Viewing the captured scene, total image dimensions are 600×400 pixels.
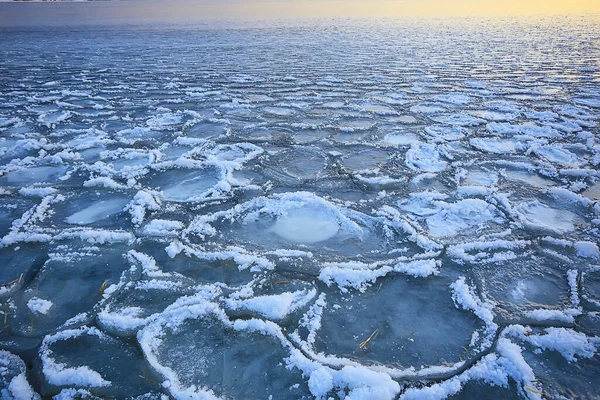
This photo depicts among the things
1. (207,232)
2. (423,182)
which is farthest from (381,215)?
(207,232)

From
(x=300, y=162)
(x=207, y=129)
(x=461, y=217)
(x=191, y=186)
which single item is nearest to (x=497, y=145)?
(x=461, y=217)

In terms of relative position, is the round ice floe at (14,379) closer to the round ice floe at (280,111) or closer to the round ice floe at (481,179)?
the round ice floe at (481,179)

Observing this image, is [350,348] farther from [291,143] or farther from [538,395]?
[291,143]

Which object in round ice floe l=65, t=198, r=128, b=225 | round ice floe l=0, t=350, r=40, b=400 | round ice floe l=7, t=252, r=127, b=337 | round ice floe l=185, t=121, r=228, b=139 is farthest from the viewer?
round ice floe l=185, t=121, r=228, b=139

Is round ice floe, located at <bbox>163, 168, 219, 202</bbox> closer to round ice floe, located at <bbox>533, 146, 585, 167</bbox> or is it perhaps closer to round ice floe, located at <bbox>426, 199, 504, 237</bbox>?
round ice floe, located at <bbox>426, 199, 504, 237</bbox>

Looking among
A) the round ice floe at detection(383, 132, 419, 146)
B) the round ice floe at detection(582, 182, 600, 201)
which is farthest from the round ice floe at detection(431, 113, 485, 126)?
the round ice floe at detection(582, 182, 600, 201)

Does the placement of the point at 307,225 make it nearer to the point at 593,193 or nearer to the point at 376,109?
the point at 593,193
